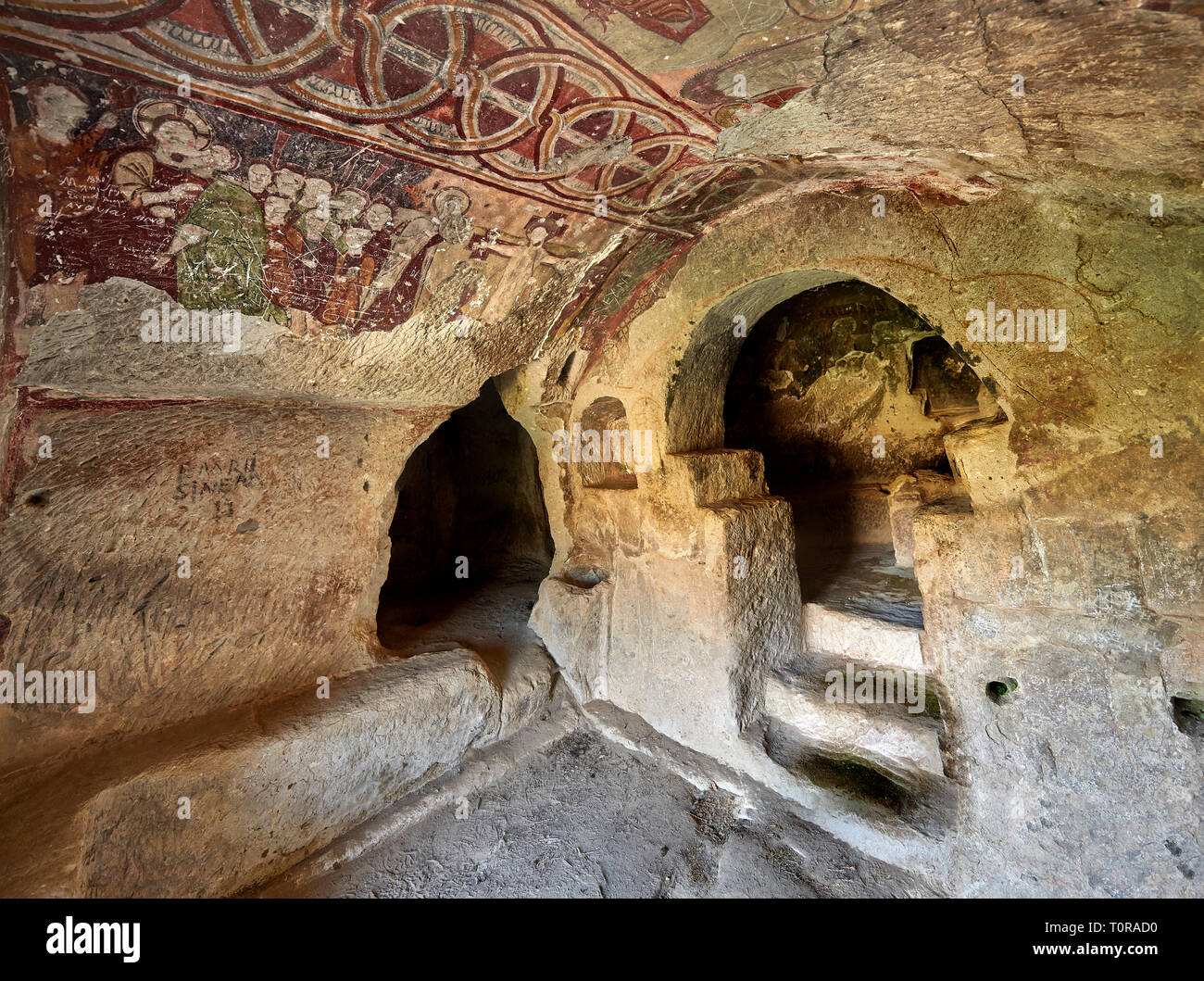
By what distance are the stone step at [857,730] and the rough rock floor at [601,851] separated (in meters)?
0.53

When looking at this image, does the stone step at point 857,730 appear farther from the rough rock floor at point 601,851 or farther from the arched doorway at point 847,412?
the arched doorway at point 847,412

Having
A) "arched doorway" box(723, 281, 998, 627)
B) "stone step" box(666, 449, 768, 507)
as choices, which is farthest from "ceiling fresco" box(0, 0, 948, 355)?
"arched doorway" box(723, 281, 998, 627)

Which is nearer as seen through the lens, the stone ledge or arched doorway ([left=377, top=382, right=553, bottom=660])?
the stone ledge

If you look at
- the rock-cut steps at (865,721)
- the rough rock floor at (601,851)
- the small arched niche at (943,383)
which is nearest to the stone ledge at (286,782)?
the rough rock floor at (601,851)

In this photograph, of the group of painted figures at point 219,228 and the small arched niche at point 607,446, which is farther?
the small arched niche at point 607,446

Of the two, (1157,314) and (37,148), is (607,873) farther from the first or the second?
(37,148)

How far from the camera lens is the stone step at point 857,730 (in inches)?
121

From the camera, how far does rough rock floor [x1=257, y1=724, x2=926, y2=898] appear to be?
109 inches

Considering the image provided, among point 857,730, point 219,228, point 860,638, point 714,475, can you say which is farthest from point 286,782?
point 860,638

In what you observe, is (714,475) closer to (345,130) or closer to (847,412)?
(345,130)

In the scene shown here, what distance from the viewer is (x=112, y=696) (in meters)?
2.72

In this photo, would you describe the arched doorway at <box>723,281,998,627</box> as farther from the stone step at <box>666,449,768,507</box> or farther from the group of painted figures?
the group of painted figures

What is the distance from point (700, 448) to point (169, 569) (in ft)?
9.81

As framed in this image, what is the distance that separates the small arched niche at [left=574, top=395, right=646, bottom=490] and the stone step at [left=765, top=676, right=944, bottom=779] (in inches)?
64.3
